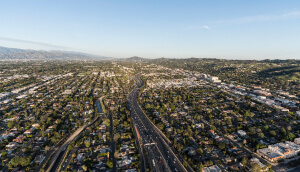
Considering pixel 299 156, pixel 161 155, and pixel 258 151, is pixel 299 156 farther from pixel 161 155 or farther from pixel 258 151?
pixel 161 155

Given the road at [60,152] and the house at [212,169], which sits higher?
the house at [212,169]

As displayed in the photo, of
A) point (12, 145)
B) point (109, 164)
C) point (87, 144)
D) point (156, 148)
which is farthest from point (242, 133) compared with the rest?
point (12, 145)

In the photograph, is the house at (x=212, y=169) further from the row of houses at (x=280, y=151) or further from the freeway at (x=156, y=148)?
the row of houses at (x=280, y=151)

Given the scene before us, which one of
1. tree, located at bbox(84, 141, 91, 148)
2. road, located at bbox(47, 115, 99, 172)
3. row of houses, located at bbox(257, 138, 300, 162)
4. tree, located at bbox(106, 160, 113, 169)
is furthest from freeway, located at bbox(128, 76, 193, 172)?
row of houses, located at bbox(257, 138, 300, 162)

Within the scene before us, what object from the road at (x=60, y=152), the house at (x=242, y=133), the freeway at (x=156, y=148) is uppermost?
the house at (x=242, y=133)

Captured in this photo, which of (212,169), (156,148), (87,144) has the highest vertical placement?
(87,144)

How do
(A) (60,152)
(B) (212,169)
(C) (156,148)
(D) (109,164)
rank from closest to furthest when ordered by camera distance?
(B) (212,169)
(D) (109,164)
(A) (60,152)
(C) (156,148)

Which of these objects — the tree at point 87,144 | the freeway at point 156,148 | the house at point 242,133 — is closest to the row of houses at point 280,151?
the house at point 242,133

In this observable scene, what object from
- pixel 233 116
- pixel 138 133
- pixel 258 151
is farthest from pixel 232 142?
pixel 138 133

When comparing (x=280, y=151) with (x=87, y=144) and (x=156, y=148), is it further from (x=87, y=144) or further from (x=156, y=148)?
(x=87, y=144)
